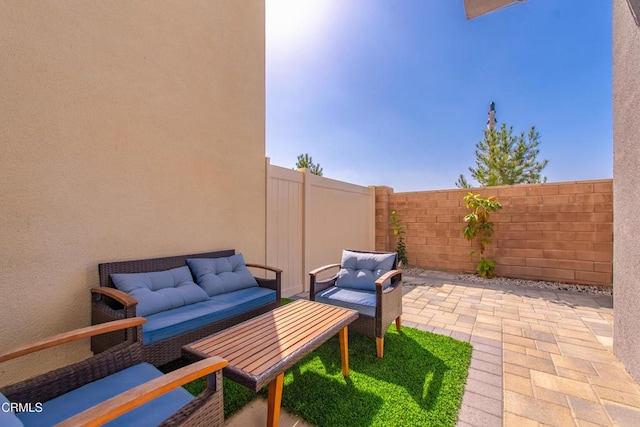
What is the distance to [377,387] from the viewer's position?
7.07 feet

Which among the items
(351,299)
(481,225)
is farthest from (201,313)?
(481,225)

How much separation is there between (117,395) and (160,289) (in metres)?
1.61

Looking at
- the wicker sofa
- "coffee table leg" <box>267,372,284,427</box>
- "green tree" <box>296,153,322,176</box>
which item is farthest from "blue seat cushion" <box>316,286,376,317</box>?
"green tree" <box>296,153,322,176</box>

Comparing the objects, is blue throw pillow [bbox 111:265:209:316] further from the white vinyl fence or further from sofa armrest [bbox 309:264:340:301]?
the white vinyl fence

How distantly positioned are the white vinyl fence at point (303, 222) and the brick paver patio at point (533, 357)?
1944 millimetres

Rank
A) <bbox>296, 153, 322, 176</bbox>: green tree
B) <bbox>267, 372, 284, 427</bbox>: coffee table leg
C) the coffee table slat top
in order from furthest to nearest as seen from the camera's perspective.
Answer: <bbox>296, 153, 322, 176</bbox>: green tree → <bbox>267, 372, 284, 427</bbox>: coffee table leg → the coffee table slat top

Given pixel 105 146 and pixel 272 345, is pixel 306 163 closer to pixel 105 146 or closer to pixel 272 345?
pixel 105 146

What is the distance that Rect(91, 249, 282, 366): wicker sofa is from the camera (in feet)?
7.00

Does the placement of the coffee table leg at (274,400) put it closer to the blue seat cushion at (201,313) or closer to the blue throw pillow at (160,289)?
the blue seat cushion at (201,313)

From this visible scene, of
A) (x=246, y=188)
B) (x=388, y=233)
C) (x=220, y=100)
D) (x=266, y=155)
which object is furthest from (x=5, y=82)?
(x=388, y=233)

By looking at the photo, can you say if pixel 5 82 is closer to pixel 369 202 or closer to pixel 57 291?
pixel 57 291

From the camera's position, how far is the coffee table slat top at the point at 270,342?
4.90ft

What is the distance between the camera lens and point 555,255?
5570mm

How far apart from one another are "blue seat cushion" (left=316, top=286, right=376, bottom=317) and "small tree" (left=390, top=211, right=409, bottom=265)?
14.4ft
